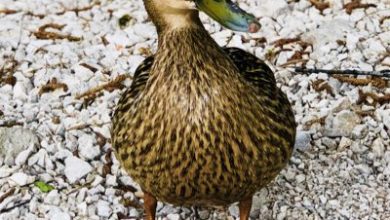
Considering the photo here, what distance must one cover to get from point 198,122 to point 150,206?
30.3 inches

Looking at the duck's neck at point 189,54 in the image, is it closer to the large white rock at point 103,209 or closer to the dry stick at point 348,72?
the large white rock at point 103,209

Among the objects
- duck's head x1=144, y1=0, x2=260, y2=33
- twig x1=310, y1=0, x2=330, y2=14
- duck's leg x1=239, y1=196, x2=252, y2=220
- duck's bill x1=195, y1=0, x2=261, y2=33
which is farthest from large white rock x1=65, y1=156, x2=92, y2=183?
twig x1=310, y1=0, x2=330, y2=14

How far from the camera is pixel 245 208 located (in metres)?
3.46

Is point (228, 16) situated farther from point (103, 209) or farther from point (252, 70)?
point (103, 209)

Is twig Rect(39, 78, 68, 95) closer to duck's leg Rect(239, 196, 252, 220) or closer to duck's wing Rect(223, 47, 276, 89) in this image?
duck's wing Rect(223, 47, 276, 89)

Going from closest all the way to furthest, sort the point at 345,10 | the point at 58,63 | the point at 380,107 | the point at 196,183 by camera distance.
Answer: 1. the point at 196,183
2. the point at 380,107
3. the point at 58,63
4. the point at 345,10

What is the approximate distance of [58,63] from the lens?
462 centimetres

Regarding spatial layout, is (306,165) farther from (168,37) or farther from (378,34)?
(168,37)

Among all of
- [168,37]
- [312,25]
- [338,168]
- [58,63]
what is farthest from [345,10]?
[168,37]

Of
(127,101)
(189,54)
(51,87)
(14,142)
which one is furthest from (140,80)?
(51,87)

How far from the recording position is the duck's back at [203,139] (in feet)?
9.41

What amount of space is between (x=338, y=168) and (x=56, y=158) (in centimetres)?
131

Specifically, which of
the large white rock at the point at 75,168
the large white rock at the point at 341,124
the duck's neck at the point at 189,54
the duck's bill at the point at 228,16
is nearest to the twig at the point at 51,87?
the large white rock at the point at 75,168

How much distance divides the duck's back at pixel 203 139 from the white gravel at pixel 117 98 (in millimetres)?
673
